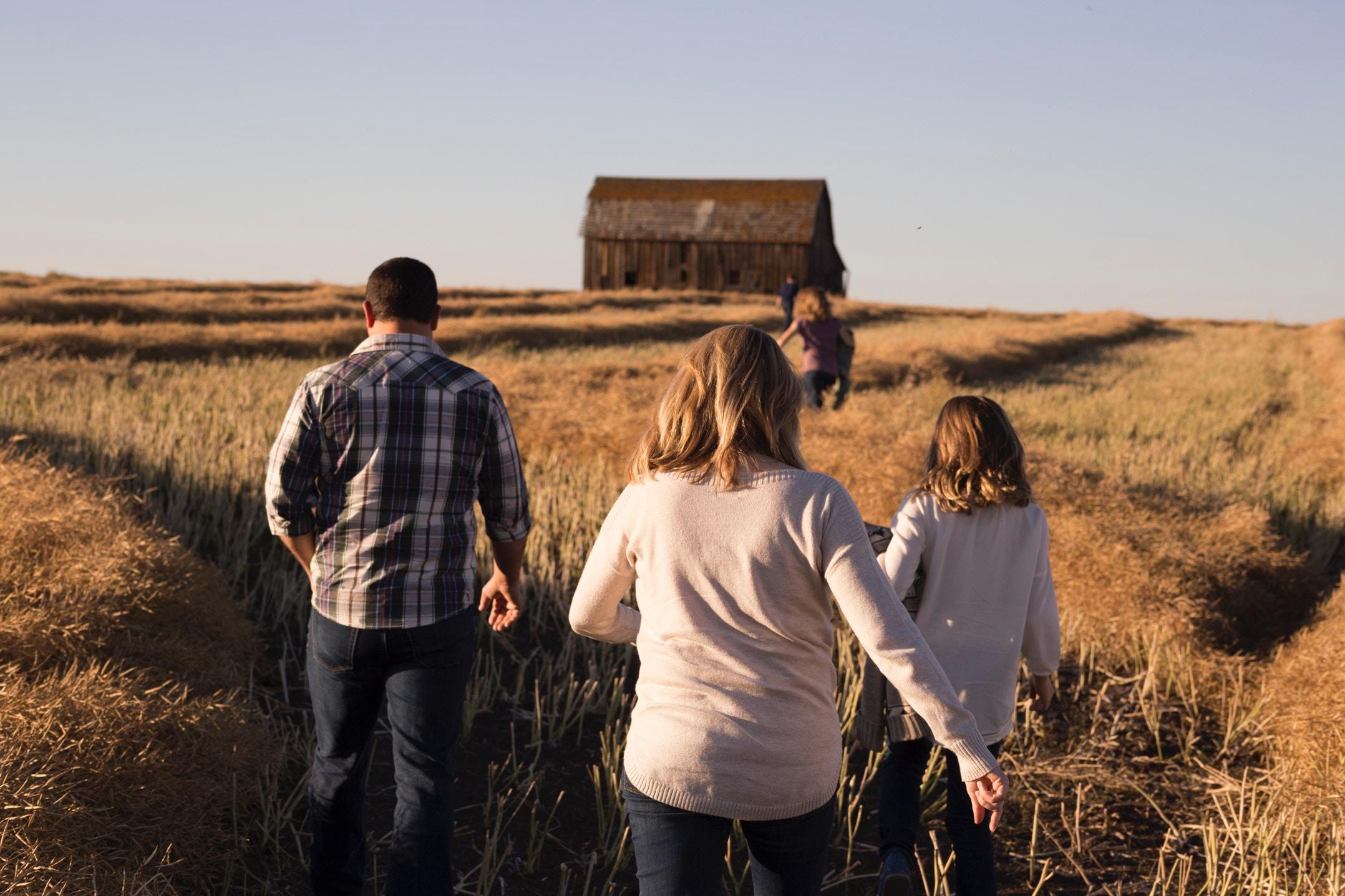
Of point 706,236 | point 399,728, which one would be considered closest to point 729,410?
point 399,728

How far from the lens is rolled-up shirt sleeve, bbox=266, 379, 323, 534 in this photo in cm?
271

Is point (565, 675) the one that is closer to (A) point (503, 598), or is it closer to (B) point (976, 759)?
(A) point (503, 598)

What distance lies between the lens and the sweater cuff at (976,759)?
1979 mm

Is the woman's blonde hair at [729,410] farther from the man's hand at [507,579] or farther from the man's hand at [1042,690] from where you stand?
the man's hand at [1042,690]

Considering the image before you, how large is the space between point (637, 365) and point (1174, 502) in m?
7.84

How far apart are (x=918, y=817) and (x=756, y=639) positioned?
4.83ft

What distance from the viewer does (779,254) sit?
1763 inches

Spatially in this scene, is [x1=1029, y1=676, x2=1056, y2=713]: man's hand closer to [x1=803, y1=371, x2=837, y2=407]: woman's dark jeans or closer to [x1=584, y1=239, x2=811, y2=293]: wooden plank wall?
[x1=803, y1=371, x2=837, y2=407]: woman's dark jeans

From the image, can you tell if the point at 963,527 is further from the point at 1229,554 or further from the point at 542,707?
the point at 1229,554

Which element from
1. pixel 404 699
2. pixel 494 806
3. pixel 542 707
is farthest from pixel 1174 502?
pixel 404 699

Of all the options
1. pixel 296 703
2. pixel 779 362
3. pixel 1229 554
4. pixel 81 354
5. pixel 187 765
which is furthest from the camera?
pixel 81 354

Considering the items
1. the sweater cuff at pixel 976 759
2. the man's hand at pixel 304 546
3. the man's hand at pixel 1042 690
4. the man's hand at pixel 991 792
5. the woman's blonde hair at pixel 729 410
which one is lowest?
the man's hand at pixel 1042 690

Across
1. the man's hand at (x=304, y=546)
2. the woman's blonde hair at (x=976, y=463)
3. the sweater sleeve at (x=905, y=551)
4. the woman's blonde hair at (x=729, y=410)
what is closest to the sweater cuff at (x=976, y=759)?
the woman's blonde hair at (x=729, y=410)

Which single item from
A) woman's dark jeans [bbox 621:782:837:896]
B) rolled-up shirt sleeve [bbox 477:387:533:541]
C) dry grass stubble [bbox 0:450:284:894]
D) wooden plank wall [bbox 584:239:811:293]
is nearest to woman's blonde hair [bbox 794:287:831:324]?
dry grass stubble [bbox 0:450:284:894]
